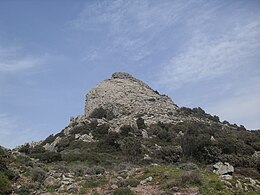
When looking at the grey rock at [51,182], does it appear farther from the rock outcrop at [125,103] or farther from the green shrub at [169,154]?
the rock outcrop at [125,103]

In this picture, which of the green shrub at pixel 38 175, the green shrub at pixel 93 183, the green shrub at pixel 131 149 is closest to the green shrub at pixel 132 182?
the green shrub at pixel 93 183

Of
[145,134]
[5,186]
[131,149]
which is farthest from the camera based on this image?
[145,134]

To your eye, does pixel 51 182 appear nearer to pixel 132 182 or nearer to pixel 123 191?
pixel 132 182

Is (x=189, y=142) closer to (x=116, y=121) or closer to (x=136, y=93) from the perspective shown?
(x=116, y=121)

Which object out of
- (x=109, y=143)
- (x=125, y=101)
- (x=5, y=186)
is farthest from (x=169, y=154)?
(x=125, y=101)

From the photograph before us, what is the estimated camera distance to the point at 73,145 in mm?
41812

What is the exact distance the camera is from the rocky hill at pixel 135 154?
17.7 m

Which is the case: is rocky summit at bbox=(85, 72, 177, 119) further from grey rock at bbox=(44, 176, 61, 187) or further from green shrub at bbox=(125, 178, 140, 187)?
green shrub at bbox=(125, 178, 140, 187)

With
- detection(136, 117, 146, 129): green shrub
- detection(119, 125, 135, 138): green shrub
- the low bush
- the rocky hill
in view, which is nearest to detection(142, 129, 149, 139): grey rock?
the rocky hill

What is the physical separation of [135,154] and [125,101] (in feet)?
86.5

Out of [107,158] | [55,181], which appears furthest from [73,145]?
[55,181]

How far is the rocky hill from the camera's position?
17703 mm

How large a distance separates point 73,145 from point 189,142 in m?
13.4

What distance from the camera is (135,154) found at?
35031 millimetres
